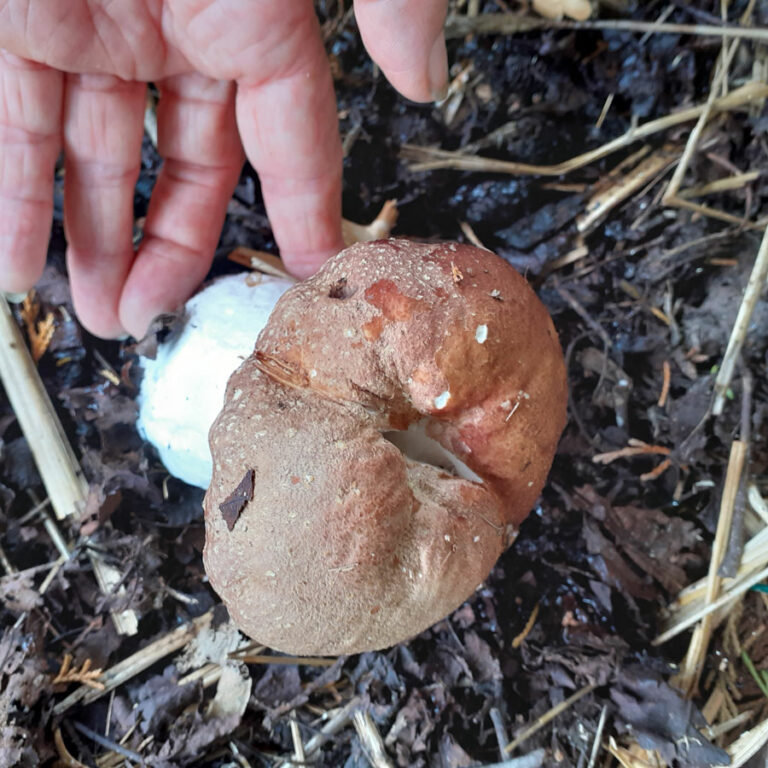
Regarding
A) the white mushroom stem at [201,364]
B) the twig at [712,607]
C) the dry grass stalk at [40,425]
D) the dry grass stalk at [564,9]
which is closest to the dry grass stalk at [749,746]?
the twig at [712,607]

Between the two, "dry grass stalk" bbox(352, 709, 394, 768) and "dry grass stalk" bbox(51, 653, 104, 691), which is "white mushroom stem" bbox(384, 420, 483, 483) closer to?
"dry grass stalk" bbox(352, 709, 394, 768)

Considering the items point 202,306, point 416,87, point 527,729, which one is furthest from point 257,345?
point 527,729

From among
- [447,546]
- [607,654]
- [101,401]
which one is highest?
[447,546]

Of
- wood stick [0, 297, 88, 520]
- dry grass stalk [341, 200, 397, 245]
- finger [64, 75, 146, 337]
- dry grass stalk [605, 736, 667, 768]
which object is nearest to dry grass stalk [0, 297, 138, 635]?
wood stick [0, 297, 88, 520]

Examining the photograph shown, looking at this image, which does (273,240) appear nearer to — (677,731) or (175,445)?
(175,445)

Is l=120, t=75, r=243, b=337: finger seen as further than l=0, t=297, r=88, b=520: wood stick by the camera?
No
